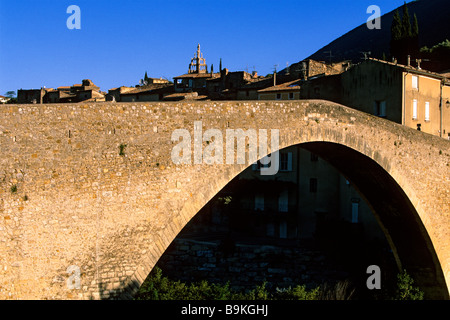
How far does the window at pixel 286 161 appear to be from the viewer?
1059 inches

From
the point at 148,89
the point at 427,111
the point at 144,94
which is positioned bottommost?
the point at 427,111

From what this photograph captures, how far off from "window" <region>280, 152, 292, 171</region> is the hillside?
60.7 meters

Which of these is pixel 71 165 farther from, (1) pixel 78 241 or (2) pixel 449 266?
(2) pixel 449 266

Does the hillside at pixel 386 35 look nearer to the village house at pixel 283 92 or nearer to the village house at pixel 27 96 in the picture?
the village house at pixel 283 92

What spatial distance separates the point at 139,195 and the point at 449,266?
1200 cm

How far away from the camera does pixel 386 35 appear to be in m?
110

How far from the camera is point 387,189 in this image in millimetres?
16125

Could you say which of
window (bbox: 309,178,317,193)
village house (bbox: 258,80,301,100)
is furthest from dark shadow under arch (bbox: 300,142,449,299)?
village house (bbox: 258,80,301,100)

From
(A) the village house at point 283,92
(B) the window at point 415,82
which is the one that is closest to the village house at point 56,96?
(A) the village house at point 283,92

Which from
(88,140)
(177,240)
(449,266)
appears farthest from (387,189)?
(177,240)

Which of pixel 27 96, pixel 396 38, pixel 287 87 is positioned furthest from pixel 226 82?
pixel 396 38

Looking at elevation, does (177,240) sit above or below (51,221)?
below

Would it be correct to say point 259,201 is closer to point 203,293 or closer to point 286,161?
point 286,161

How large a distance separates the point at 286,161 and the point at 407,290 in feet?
37.0
